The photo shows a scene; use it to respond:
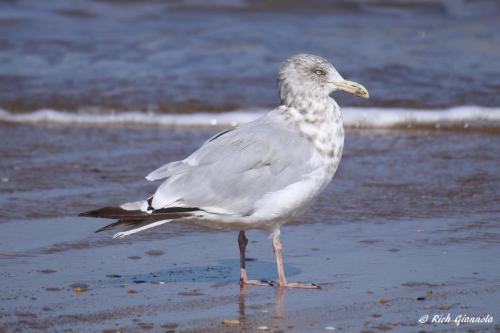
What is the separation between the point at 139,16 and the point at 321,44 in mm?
3506

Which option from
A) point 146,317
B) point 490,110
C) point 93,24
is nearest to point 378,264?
point 146,317

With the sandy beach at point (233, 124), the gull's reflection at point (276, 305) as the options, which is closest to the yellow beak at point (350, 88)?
the sandy beach at point (233, 124)

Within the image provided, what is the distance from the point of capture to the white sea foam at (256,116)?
8.70 meters

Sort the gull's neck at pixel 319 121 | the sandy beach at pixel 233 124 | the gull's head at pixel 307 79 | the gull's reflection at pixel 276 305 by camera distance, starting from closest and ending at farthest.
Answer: the gull's reflection at pixel 276 305
the sandy beach at pixel 233 124
the gull's neck at pixel 319 121
the gull's head at pixel 307 79

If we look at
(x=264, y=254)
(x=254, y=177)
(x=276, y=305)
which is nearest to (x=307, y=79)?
(x=254, y=177)

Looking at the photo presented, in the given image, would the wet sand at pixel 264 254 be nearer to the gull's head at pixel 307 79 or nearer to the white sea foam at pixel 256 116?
the gull's head at pixel 307 79

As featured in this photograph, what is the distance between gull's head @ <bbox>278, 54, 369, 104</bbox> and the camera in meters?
4.98

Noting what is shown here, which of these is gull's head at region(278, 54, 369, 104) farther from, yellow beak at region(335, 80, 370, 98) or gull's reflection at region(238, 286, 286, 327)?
gull's reflection at region(238, 286, 286, 327)

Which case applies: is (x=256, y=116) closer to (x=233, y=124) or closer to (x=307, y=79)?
(x=233, y=124)

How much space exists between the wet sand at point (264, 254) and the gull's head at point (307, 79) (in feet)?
2.73

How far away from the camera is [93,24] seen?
13.7 meters

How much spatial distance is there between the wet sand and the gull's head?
0.83 meters

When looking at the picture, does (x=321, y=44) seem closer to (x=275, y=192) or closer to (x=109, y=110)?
(x=109, y=110)

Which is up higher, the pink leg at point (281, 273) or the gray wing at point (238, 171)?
the gray wing at point (238, 171)
